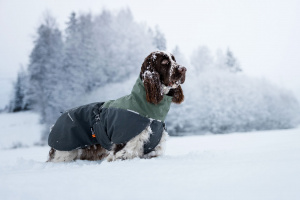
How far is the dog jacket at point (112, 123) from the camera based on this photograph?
332cm

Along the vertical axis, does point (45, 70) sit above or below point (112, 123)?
above

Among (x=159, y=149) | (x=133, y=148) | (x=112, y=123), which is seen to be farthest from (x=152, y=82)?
(x=159, y=149)

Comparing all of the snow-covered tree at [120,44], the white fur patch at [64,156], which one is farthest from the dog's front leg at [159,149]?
the snow-covered tree at [120,44]

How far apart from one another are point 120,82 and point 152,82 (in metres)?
12.0

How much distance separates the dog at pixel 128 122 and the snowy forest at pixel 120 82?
10.1m

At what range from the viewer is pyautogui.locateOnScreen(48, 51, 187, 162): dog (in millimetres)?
3352

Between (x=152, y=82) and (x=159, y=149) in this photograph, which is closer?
(x=152, y=82)

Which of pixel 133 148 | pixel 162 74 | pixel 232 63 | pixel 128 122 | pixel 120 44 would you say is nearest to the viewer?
pixel 128 122

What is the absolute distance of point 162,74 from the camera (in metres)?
3.65

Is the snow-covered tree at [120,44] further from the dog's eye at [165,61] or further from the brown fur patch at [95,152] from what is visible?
the dog's eye at [165,61]

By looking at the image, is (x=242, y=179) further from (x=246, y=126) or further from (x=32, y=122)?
(x=246, y=126)

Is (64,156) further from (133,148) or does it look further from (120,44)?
(120,44)

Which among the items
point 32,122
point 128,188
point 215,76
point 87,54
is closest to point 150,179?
point 128,188

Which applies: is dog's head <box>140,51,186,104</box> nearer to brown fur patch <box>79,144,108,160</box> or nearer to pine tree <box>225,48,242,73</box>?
brown fur patch <box>79,144,108,160</box>
